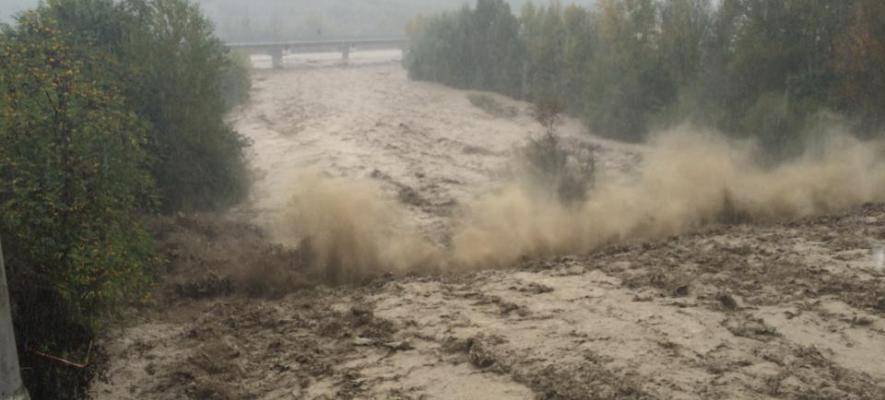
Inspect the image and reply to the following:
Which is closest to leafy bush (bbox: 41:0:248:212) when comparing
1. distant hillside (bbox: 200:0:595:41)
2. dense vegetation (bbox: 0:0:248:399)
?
dense vegetation (bbox: 0:0:248:399)

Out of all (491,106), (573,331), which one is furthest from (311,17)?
(573,331)

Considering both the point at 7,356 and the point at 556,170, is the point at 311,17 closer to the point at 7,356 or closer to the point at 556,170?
the point at 556,170

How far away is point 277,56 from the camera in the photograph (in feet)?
152

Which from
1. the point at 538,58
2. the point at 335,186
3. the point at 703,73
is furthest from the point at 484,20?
the point at 335,186

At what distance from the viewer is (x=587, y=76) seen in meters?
28.5

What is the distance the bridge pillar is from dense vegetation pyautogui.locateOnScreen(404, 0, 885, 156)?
43.9ft

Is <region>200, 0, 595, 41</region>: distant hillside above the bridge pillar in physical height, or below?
above

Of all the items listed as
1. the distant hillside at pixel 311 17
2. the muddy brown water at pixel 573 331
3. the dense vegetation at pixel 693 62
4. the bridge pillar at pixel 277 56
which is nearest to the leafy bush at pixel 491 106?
the dense vegetation at pixel 693 62

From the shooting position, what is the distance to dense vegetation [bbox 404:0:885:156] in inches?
764

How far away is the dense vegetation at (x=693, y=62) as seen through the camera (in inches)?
764

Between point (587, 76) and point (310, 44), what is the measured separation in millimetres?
25111

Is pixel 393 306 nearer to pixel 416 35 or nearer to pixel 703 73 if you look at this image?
pixel 703 73

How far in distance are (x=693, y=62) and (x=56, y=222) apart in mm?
21018

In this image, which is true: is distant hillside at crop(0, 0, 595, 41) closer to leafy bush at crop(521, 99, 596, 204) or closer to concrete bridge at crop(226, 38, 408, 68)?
concrete bridge at crop(226, 38, 408, 68)
